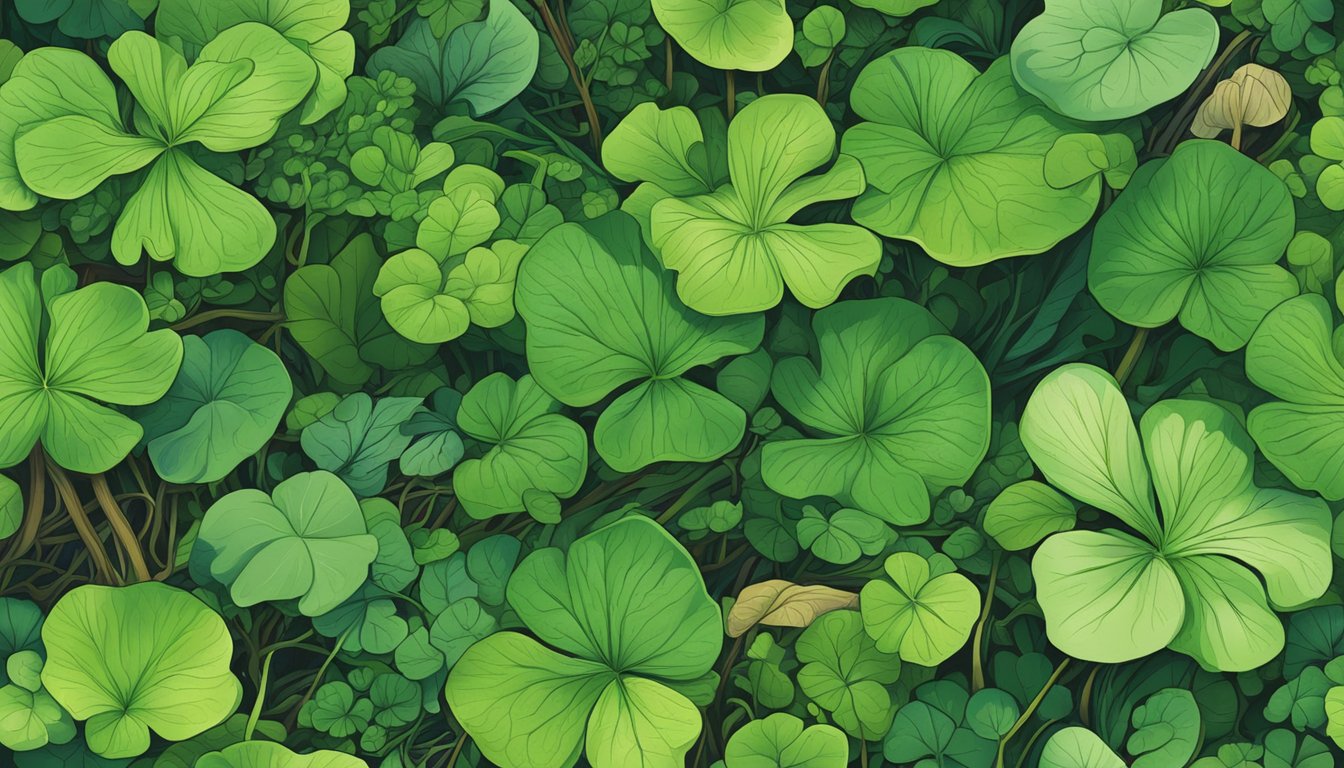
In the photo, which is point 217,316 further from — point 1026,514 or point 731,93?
point 1026,514

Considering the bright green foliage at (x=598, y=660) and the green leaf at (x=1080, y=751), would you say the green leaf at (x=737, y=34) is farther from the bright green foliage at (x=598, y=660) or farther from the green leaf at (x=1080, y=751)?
the green leaf at (x=1080, y=751)

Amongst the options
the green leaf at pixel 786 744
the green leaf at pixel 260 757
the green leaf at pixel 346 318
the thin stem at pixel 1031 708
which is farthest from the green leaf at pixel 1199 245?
the green leaf at pixel 260 757

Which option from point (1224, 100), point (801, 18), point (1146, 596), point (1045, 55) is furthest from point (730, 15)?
point (1146, 596)

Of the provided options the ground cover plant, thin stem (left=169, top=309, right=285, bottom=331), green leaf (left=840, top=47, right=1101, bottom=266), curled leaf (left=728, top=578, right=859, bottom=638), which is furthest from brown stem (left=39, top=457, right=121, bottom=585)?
green leaf (left=840, top=47, right=1101, bottom=266)

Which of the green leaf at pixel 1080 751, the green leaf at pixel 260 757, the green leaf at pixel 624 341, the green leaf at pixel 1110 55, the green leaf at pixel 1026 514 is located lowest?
the green leaf at pixel 1080 751

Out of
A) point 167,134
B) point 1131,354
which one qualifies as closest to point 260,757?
point 167,134
